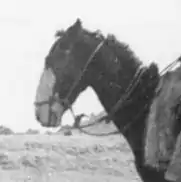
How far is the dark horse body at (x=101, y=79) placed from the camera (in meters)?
5.16

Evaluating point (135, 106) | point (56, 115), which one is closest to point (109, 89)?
point (135, 106)

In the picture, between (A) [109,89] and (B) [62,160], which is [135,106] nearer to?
(A) [109,89]

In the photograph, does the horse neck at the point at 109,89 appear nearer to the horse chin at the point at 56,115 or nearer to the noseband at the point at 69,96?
the noseband at the point at 69,96

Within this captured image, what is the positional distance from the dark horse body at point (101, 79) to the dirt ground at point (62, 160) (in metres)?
8.95

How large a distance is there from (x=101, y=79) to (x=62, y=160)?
1173 centimetres

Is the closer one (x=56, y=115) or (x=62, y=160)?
(x=56, y=115)

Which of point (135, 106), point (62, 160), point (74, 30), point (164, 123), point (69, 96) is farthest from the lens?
point (62, 160)

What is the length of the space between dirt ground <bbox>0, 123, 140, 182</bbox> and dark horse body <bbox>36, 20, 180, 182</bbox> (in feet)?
29.4

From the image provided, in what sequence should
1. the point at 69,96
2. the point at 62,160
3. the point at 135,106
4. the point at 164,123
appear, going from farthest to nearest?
the point at 62,160, the point at 69,96, the point at 135,106, the point at 164,123

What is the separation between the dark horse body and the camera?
5160 mm

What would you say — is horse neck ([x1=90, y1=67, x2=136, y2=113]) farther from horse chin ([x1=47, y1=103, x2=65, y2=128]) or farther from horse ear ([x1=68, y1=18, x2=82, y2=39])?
horse ear ([x1=68, y1=18, x2=82, y2=39])

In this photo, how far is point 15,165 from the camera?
15.2m

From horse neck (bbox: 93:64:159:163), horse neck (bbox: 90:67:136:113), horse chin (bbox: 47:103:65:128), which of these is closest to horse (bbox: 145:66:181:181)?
horse neck (bbox: 93:64:159:163)

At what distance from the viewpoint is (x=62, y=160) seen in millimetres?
16625
